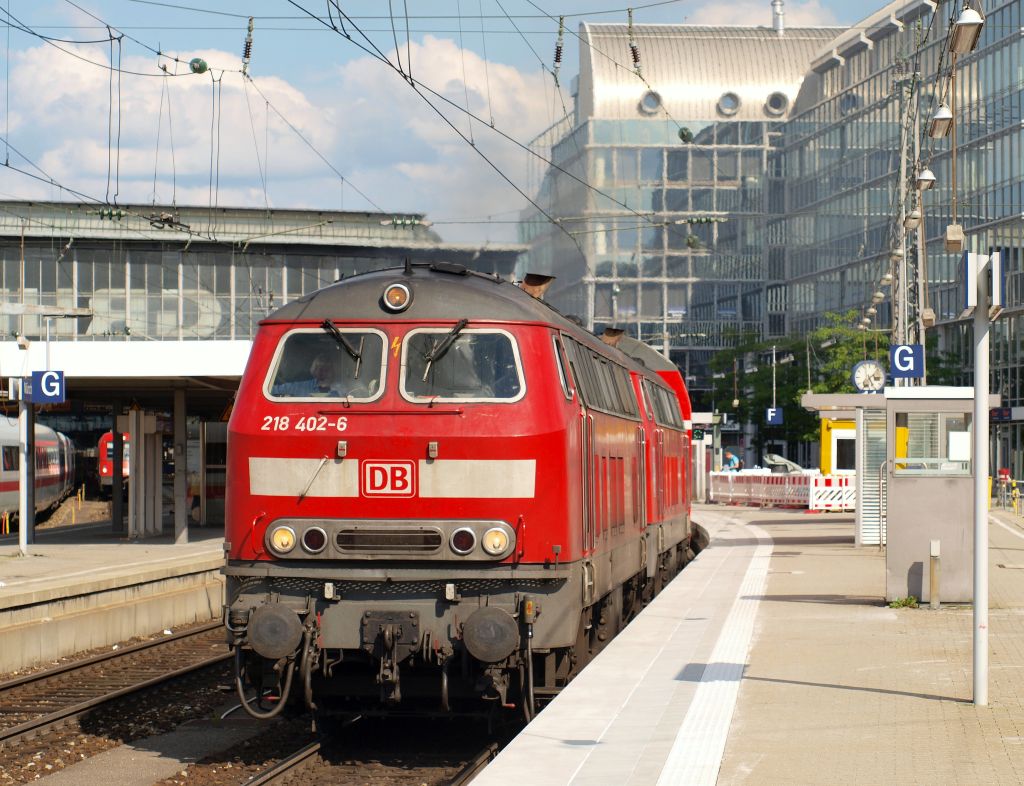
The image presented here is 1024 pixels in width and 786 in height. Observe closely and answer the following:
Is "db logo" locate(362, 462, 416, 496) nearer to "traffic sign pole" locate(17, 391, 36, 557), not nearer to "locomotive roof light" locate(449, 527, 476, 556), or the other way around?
"locomotive roof light" locate(449, 527, 476, 556)

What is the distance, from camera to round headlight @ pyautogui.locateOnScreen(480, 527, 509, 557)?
33.9ft

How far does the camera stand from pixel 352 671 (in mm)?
10812

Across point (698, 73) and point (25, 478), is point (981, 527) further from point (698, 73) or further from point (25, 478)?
point (698, 73)

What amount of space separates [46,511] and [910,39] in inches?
1978

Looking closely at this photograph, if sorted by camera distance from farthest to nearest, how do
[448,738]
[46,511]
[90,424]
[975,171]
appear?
[90,424] < [975,171] < [46,511] < [448,738]

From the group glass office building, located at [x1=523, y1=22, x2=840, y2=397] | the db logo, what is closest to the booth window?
the db logo

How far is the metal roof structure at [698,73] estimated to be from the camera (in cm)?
10588

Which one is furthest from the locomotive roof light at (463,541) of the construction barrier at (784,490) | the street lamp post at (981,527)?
the construction barrier at (784,490)

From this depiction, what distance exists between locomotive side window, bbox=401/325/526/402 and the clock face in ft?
84.5

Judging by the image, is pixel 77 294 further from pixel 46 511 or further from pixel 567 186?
pixel 567 186

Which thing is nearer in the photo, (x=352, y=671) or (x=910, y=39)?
(x=352, y=671)

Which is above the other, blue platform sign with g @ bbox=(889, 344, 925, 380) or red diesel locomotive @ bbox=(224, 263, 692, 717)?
blue platform sign with g @ bbox=(889, 344, 925, 380)

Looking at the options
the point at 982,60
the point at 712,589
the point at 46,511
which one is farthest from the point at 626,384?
the point at 982,60

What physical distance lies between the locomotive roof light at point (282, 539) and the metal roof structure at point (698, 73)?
318ft
